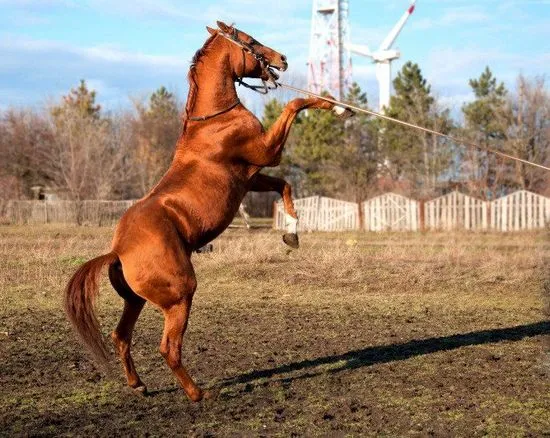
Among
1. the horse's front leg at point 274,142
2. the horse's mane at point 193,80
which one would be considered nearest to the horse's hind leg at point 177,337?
the horse's front leg at point 274,142

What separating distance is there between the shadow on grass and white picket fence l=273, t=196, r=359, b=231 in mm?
29903

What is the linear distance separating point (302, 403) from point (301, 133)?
5070 centimetres

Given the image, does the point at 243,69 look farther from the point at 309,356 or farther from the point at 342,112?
the point at 309,356

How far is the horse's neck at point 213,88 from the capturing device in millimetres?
7391

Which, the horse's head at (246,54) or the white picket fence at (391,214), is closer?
the horse's head at (246,54)

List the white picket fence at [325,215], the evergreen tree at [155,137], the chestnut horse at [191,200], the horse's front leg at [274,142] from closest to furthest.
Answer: the chestnut horse at [191,200] → the horse's front leg at [274,142] → the white picket fence at [325,215] → the evergreen tree at [155,137]

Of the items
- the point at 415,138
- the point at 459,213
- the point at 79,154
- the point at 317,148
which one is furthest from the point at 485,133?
the point at 79,154

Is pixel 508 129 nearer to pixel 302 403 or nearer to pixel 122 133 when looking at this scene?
pixel 122 133

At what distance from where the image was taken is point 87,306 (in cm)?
697

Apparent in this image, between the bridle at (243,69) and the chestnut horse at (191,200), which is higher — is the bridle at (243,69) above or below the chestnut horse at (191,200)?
above

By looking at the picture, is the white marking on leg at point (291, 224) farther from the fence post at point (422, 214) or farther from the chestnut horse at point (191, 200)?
the fence post at point (422, 214)

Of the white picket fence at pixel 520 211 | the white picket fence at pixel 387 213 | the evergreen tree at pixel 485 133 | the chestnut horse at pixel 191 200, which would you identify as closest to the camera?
the chestnut horse at pixel 191 200

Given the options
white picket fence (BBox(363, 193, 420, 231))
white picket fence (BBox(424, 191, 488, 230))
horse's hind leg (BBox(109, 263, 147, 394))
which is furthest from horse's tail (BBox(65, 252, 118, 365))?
white picket fence (BBox(363, 193, 420, 231))

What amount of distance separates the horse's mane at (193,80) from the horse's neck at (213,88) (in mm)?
29
